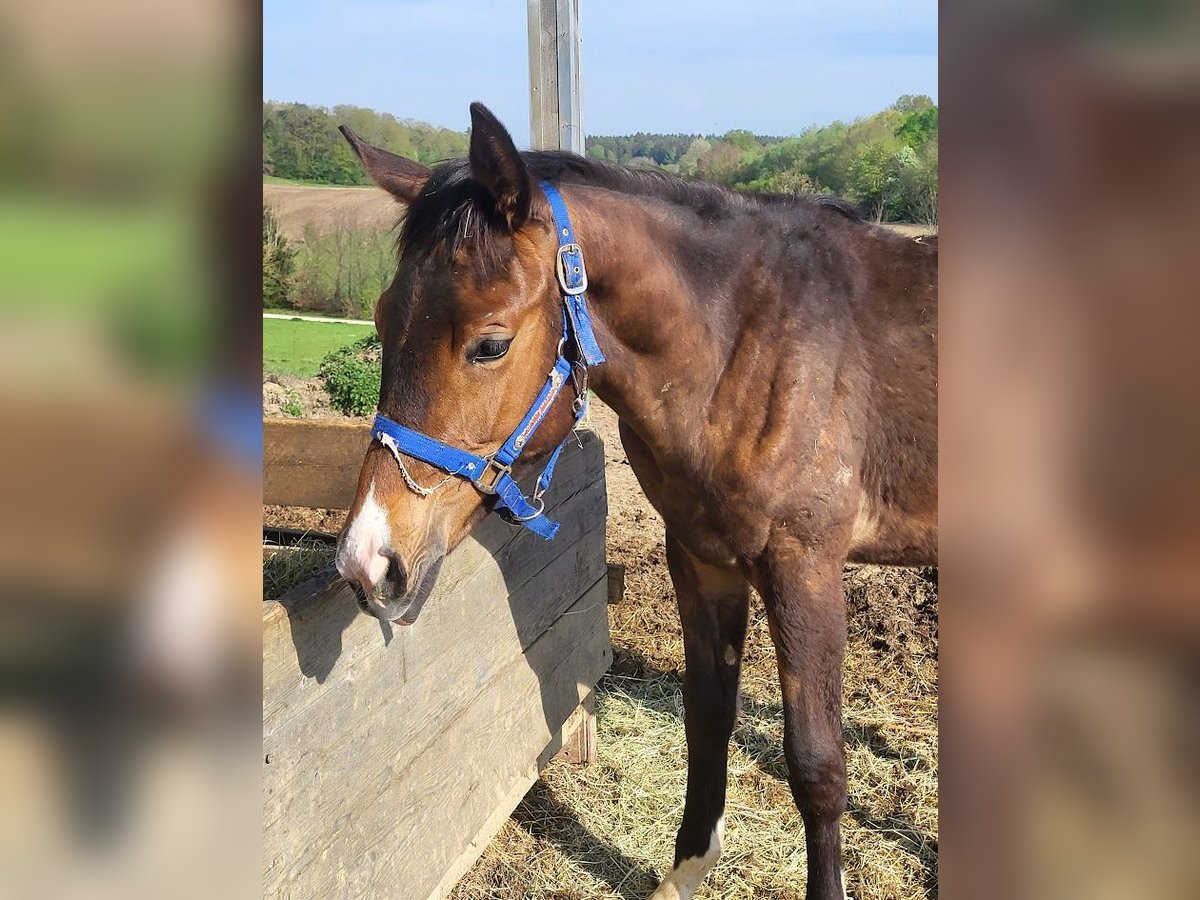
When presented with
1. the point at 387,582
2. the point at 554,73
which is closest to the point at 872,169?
the point at 554,73

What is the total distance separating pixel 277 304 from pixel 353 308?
4.77 feet

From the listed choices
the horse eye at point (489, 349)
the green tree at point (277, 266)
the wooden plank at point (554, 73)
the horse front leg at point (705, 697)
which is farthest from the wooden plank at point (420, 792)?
the green tree at point (277, 266)

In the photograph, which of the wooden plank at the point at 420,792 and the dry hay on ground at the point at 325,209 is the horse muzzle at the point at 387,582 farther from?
the dry hay on ground at the point at 325,209

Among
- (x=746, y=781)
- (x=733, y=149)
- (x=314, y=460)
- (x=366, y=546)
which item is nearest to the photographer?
(x=366, y=546)

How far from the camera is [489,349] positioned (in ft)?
6.22

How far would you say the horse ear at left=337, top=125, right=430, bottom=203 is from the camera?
222cm

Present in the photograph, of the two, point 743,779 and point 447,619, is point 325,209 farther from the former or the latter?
point 447,619

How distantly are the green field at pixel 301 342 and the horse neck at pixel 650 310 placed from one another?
21.8 ft

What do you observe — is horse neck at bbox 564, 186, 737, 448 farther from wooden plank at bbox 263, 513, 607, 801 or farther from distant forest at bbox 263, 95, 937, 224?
distant forest at bbox 263, 95, 937, 224

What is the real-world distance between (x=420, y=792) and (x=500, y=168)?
145cm

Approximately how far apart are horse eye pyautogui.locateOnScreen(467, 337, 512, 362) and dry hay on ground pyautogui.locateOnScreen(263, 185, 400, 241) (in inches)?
636
